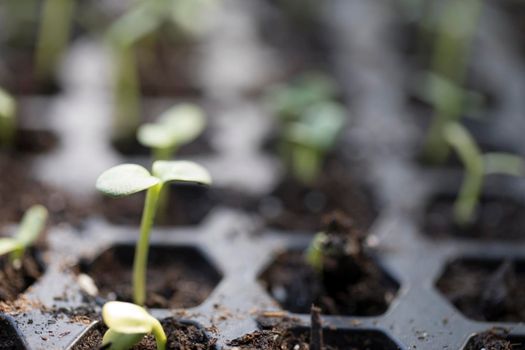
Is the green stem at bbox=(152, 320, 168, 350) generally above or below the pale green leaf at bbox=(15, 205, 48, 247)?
below

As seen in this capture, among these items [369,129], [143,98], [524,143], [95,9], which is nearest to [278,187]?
[369,129]

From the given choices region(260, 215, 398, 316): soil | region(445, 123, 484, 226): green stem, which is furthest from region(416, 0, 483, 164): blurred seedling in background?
region(260, 215, 398, 316): soil

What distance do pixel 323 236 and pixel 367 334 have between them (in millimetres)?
129

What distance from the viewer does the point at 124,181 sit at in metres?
0.74

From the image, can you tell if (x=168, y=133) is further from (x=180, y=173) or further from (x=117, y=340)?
(x=117, y=340)

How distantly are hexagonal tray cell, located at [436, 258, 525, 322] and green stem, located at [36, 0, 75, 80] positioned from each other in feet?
2.80

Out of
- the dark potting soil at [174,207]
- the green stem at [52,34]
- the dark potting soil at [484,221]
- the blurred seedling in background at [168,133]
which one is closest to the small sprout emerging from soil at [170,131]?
the blurred seedling in background at [168,133]

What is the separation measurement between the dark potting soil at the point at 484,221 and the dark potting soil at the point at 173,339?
0.42 m

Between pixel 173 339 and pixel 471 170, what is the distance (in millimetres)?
550

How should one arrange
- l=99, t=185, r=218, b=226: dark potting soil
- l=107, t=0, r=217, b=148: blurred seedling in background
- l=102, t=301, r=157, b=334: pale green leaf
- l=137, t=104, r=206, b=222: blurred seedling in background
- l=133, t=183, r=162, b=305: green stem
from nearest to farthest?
l=102, t=301, r=157, b=334: pale green leaf, l=133, t=183, r=162, b=305: green stem, l=137, t=104, r=206, b=222: blurred seedling in background, l=99, t=185, r=218, b=226: dark potting soil, l=107, t=0, r=217, b=148: blurred seedling in background

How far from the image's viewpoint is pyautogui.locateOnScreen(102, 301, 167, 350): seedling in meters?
0.69

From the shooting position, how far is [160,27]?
1656 mm

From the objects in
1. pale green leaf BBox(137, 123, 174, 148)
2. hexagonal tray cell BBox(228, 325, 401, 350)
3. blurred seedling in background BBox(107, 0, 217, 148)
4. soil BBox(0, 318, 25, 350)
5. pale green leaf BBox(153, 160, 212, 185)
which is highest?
blurred seedling in background BBox(107, 0, 217, 148)

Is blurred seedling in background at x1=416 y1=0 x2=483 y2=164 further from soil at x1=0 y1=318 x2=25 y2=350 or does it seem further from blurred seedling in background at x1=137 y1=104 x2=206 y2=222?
soil at x1=0 y1=318 x2=25 y2=350
